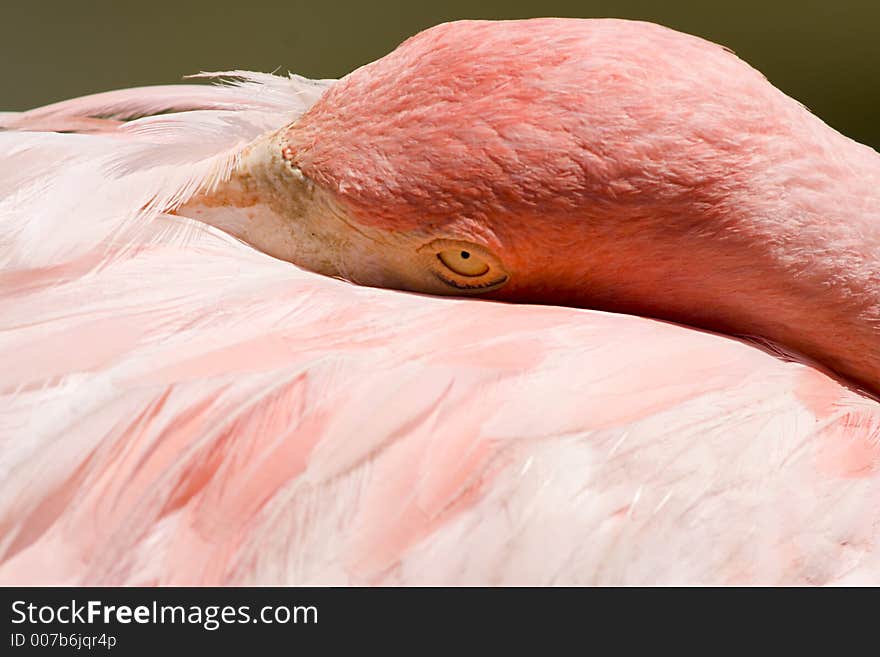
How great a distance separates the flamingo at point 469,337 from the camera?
0.61 meters

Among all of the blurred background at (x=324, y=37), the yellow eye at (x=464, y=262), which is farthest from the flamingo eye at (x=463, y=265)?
the blurred background at (x=324, y=37)

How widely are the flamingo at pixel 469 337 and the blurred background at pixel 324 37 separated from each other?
0.59 meters

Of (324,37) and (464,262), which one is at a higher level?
(324,37)

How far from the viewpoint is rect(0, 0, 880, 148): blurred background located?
1.32 metres

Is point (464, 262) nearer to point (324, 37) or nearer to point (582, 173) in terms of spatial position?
point (582, 173)

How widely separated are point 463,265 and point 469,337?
9 cm

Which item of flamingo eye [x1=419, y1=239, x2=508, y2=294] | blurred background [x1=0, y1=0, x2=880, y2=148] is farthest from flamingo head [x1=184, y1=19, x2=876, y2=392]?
blurred background [x1=0, y1=0, x2=880, y2=148]

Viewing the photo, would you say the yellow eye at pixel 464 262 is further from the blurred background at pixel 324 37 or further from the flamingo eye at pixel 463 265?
the blurred background at pixel 324 37

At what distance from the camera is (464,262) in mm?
773

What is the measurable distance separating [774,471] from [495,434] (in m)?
0.19

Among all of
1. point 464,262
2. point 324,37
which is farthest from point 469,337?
point 324,37

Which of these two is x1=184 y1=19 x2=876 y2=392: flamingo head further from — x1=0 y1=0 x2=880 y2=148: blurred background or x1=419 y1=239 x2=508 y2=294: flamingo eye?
x1=0 y1=0 x2=880 y2=148: blurred background

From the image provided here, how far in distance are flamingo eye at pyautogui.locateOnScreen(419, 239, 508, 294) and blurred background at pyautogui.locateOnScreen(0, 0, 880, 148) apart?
73 cm
